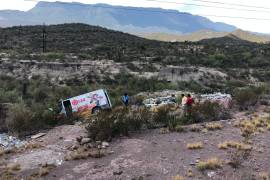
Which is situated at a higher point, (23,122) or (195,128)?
(195,128)

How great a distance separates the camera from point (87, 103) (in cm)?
2972

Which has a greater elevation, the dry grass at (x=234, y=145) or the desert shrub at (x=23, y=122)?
the dry grass at (x=234, y=145)

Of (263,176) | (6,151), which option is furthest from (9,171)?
(263,176)

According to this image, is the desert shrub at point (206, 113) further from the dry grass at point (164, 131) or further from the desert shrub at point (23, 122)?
the desert shrub at point (23, 122)

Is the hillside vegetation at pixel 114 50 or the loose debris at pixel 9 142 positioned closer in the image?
the loose debris at pixel 9 142

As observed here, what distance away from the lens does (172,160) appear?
676 inches

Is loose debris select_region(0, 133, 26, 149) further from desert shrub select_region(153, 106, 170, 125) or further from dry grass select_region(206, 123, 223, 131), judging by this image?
dry grass select_region(206, 123, 223, 131)

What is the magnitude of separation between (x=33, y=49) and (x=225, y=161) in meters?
64.8

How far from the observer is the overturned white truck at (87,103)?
96.2 feet

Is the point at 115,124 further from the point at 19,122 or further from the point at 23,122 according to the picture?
the point at 19,122

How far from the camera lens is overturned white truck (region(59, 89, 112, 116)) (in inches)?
1154

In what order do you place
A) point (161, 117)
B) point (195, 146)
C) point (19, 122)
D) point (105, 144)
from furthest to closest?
point (19, 122)
point (161, 117)
point (105, 144)
point (195, 146)

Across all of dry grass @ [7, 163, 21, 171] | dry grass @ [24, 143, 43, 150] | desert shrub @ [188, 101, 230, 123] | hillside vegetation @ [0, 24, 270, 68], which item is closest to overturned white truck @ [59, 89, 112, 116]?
desert shrub @ [188, 101, 230, 123]

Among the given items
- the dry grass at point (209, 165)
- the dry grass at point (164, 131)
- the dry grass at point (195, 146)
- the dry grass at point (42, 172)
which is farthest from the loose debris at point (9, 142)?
the dry grass at point (209, 165)
